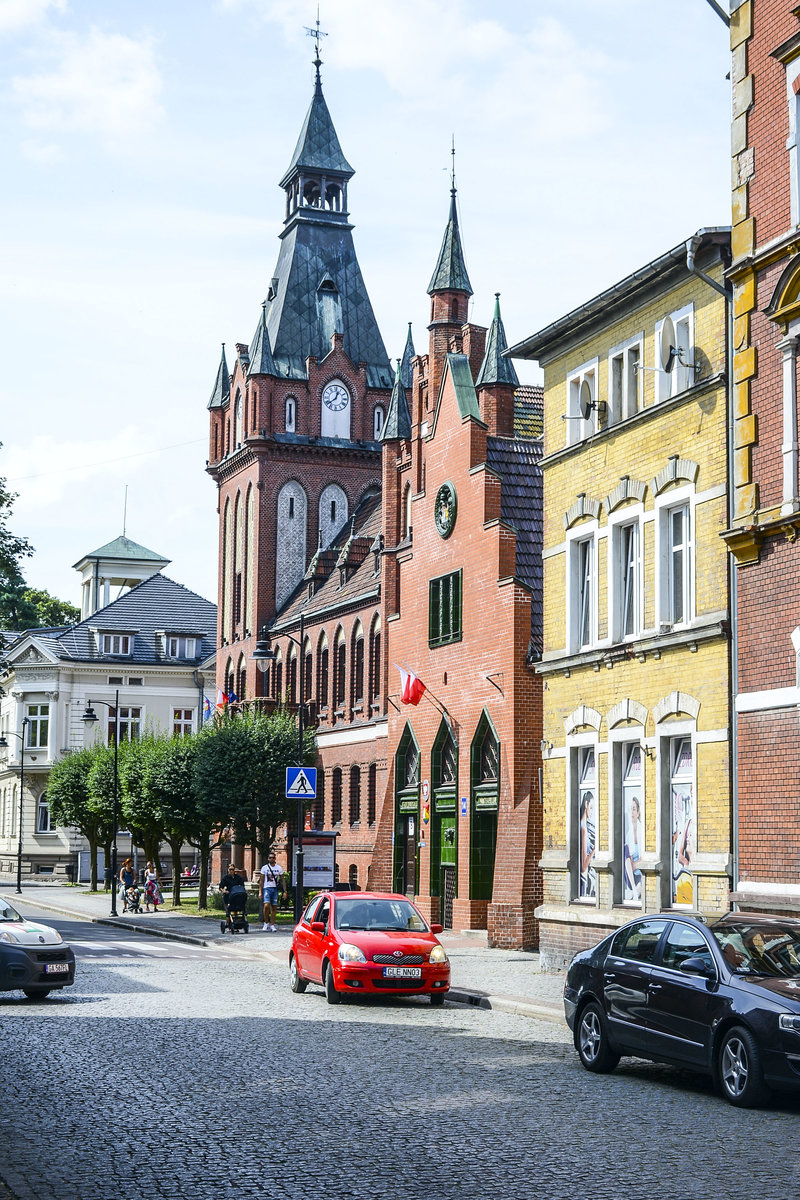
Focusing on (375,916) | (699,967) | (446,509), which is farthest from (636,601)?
(446,509)

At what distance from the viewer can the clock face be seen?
211 feet

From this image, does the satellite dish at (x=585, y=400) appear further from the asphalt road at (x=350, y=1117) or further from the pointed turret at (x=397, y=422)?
the pointed turret at (x=397, y=422)

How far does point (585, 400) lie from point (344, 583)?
1143 inches

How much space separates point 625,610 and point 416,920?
258 inches

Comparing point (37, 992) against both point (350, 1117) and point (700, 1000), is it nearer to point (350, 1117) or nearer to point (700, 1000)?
point (350, 1117)

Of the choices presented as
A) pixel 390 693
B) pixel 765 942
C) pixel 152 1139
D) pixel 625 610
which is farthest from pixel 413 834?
pixel 152 1139

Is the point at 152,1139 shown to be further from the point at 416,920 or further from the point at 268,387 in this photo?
the point at 268,387

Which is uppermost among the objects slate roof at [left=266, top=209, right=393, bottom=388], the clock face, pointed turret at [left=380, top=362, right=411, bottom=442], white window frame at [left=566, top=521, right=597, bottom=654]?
slate roof at [left=266, top=209, right=393, bottom=388]

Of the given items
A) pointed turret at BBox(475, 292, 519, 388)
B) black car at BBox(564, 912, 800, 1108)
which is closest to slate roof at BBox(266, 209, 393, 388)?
pointed turret at BBox(475, 292, 519, 388)

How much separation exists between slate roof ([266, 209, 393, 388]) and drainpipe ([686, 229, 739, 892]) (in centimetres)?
4319

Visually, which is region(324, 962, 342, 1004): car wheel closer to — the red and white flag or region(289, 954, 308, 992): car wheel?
region(289, 954, 308, 992): car wheel

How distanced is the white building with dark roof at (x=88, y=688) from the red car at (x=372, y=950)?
6165 cm

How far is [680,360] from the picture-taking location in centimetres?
2300

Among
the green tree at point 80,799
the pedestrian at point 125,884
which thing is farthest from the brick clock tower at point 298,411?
the pedestrian at point 125,884
